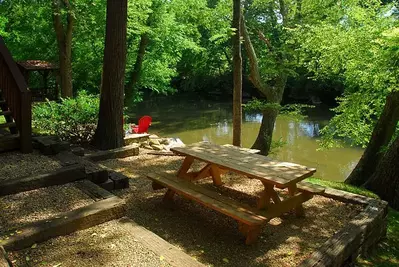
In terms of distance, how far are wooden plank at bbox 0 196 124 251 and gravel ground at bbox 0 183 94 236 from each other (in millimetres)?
173

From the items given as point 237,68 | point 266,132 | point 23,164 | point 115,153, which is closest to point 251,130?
point 266,132

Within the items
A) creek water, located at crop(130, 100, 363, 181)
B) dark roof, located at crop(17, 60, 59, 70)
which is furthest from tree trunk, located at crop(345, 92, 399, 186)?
dark roof, located at crop(17, 60, 59, 70)

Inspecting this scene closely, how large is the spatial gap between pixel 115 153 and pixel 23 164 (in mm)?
2222

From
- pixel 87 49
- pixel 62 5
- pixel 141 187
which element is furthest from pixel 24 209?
pixel 87 49

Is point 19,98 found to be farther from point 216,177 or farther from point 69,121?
point 216,177

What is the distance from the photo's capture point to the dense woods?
6.94 metres

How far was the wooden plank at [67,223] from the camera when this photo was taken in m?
3.09

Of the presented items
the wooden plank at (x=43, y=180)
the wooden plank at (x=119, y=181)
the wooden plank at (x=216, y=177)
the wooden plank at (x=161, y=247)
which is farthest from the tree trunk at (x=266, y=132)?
the wooden plank at (x=161, y=247)

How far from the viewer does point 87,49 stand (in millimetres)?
15812

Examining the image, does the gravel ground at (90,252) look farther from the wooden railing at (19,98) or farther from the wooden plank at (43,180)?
the wooden railing at (19,98)

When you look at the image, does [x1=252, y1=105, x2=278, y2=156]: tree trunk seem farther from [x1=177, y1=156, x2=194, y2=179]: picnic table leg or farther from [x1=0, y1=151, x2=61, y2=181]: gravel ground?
[x1=0, y1=151, x2=61, y2=181]: gravel ground

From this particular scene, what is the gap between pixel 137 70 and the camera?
1548 centimetres

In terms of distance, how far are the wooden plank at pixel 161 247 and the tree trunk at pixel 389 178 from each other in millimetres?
4814

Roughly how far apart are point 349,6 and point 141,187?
26.5 ft
